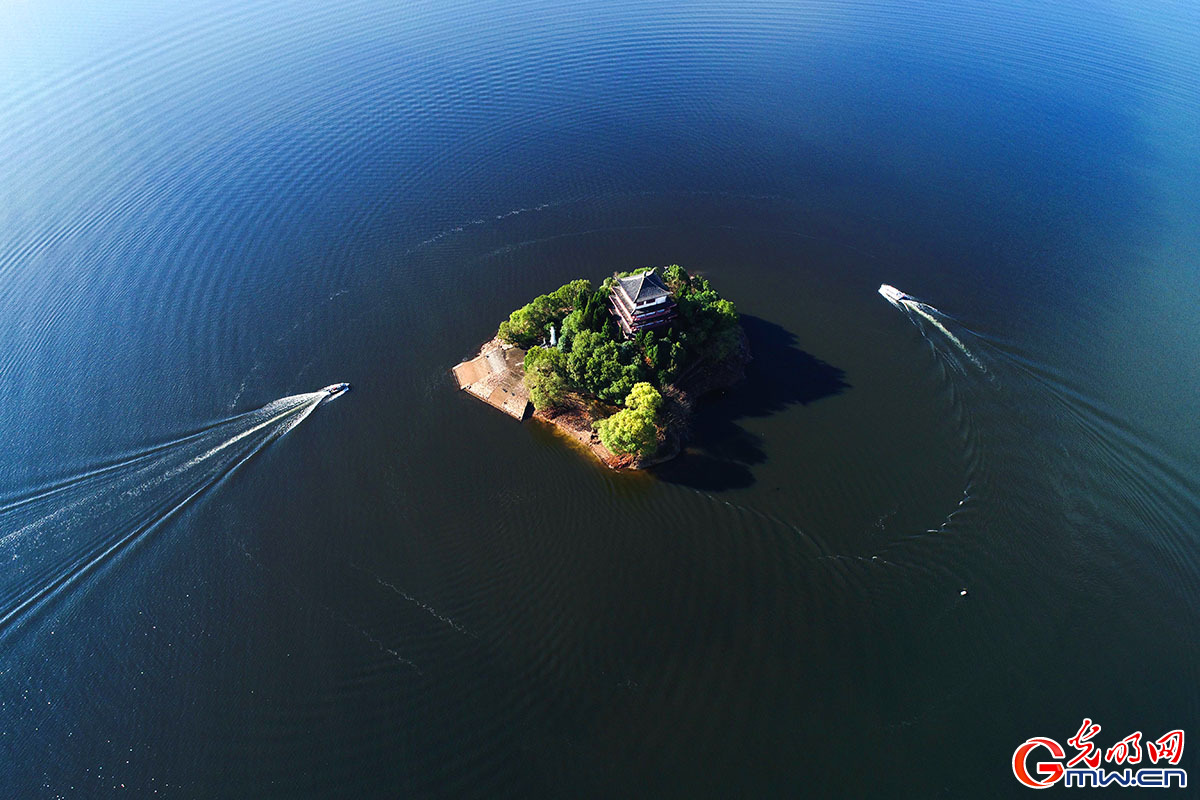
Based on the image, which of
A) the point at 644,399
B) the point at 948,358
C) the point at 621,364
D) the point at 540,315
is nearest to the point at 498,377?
the point at 540,315

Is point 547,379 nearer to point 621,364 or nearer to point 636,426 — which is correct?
point 621,364

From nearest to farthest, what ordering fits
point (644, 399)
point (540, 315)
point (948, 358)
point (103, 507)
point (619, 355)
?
point (103, 507)
point (644, 399)
point (619, 355)
point (540, 315)
point (948, 358)

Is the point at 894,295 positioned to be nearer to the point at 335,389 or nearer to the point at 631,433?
the point at 631,433

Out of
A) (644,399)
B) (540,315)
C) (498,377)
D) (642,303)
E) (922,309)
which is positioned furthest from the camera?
(922,309)

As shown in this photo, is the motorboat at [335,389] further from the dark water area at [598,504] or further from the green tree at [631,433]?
the green tree at [631,433]

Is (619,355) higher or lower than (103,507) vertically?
higher

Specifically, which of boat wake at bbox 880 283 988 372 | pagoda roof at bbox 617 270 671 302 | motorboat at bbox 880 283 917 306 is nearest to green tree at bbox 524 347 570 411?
pagoda roof at bbox 617 270 671 302

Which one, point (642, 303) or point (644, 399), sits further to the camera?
point (642, 303)

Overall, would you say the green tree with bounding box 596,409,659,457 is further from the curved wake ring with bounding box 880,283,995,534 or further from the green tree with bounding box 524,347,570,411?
the curved wake ring with bounding box 880,283,995,534

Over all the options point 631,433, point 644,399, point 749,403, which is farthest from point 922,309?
point 631,433
